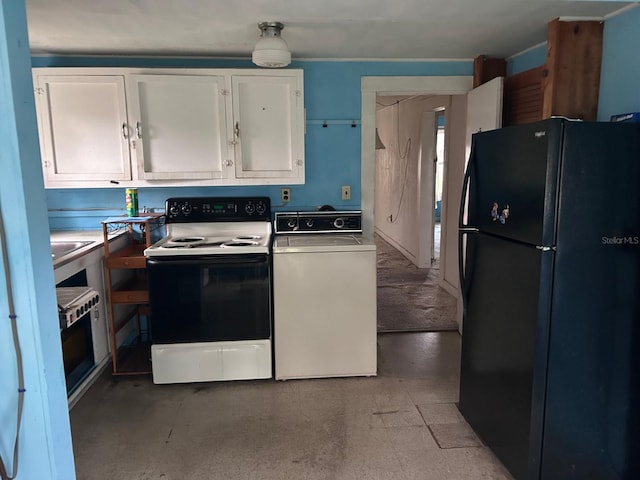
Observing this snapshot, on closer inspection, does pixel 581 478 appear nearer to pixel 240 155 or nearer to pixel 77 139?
pixel 240 155

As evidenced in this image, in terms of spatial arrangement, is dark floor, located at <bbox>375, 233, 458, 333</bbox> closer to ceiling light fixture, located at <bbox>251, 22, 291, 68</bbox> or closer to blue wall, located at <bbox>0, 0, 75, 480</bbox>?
ceiling light fixture, located at <bbox>251, 22, 291, 68</bbox>

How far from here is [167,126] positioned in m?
2.96

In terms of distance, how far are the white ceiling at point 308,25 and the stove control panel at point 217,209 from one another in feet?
3.34

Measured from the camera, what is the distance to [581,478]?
6.07ft

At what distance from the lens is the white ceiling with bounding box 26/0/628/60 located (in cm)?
217

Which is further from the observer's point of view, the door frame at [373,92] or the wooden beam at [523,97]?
the door frame at [373,92]

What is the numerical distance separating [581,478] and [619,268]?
34.8 inches

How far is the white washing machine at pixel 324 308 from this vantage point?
279 cm

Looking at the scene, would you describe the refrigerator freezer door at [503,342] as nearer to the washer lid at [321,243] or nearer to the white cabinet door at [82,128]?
the washer lid at [321,243]

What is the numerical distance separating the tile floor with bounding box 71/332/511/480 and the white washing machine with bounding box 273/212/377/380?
14 cm

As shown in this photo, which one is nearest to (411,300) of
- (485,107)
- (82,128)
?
(485,107)

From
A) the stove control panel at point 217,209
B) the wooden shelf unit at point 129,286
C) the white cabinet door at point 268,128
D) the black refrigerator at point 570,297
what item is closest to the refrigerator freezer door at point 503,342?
the black refrigerator at point 570,297

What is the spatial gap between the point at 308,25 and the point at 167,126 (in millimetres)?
1150
